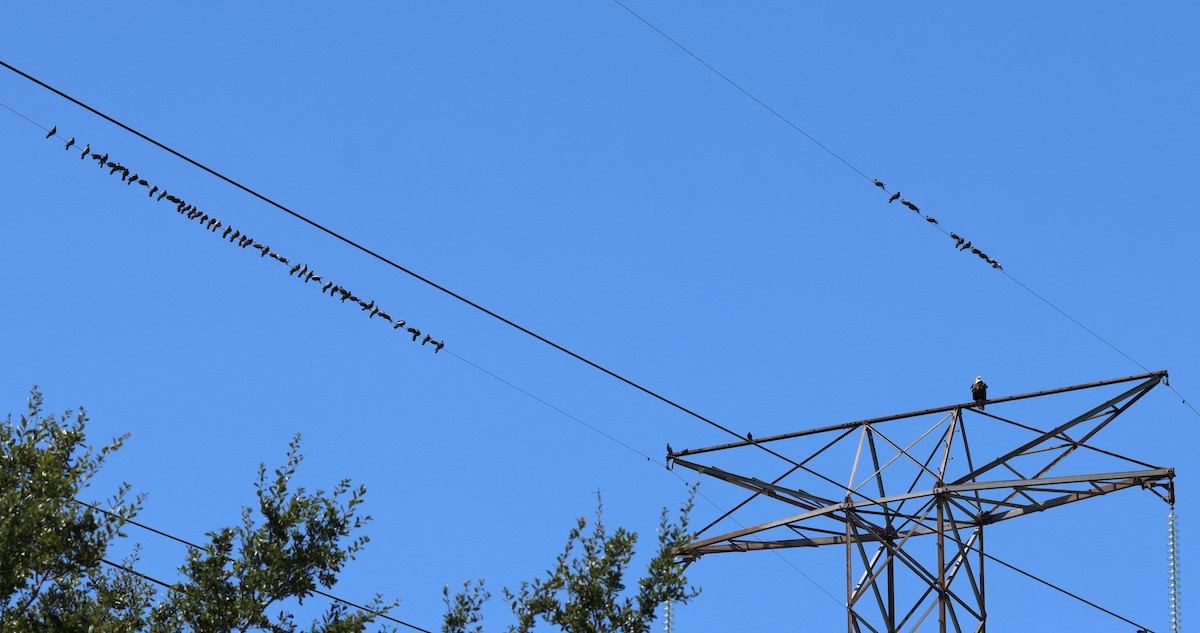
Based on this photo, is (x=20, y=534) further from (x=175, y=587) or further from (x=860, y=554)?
(x=860, y=554)

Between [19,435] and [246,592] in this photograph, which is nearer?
[246,592]

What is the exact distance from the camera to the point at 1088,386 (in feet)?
90.4

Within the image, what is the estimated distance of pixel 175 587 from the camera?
21.2m

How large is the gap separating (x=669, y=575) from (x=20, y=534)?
6974mm

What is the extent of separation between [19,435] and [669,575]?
25.8 ft

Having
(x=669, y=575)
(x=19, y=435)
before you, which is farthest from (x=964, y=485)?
(x=19, y=435)

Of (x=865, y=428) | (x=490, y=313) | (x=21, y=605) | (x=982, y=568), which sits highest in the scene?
(x=865, y=428)

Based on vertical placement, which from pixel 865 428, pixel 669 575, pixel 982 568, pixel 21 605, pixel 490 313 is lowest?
pixel 21 605

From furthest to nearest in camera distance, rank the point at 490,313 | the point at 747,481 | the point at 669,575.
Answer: the point at 747,481 → the point at 490,313 → the point at 669,575

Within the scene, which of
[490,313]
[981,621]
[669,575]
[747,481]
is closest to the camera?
[669,575]

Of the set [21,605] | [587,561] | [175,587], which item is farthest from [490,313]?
[21,605]

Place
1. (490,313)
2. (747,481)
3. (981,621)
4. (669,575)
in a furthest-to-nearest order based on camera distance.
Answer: (747,481) → (981,621) → (490,313) → (669,575)

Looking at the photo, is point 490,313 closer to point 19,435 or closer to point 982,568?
point 19,435

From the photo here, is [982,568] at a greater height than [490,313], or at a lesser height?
greater
